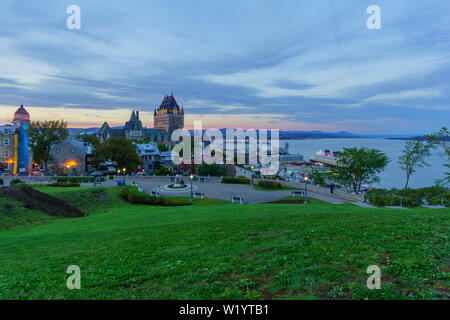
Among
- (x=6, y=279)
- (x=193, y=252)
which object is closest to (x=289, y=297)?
(x=193, y=252)

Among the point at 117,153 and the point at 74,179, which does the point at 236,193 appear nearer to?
the point at 74,179

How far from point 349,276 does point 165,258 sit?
17.7 feet

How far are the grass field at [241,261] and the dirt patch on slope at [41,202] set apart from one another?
27.2ft

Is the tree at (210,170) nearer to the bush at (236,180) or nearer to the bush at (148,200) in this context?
the bush at (236,180)

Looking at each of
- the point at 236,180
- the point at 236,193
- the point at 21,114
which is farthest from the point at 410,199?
the point at 21,114

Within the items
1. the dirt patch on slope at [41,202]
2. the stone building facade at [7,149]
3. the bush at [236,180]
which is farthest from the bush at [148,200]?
the stone building facade at [7,149]

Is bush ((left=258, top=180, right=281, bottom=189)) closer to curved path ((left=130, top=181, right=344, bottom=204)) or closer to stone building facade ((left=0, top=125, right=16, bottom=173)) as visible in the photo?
curved path ((left=130, top=181, right=344, bottom=204))

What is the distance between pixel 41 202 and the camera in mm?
20922

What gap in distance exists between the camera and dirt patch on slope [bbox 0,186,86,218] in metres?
20.0

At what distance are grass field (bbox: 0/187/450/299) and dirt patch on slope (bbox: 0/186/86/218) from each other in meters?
8.29

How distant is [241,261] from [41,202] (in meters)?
20.8

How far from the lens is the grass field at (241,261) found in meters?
5.65
